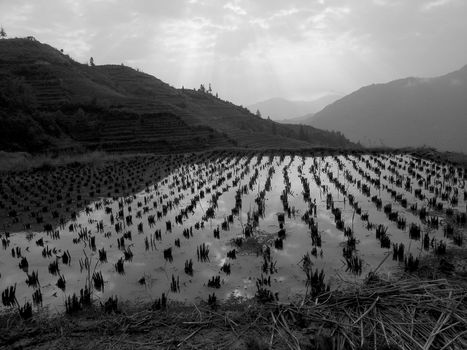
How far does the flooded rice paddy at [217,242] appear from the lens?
4543 millimetres

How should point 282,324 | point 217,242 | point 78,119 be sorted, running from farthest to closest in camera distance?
point 78,119 → point 217,242 → point 282,324

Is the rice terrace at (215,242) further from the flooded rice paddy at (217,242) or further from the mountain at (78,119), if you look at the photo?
the mountain at (78,119)

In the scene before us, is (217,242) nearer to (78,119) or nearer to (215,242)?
(215,242)

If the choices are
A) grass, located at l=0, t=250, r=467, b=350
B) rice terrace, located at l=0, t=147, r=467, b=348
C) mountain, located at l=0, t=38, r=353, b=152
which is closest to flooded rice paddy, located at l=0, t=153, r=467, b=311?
rice terrace, located at l=0, t=147, r=467, b=348

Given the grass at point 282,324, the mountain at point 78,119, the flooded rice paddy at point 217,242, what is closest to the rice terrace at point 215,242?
the flooded rice paddy at point 217,242

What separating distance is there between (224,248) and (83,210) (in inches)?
218

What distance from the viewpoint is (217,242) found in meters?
6.29

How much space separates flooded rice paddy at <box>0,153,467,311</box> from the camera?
454 centimetres

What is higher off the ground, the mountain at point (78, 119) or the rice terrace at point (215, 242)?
the mountain at point (78, 119)

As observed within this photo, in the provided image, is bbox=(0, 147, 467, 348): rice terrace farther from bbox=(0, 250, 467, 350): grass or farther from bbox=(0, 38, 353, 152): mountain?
bbox=(0, 38, 353, 152): mountain

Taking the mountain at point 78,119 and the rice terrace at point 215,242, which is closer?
the rice terrace at point 215,242

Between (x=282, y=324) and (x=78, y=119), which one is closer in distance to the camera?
(x=282, y=324)

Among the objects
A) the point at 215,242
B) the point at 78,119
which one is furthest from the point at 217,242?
the point at 78,119

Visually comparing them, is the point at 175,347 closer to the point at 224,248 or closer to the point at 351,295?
the point at 351,295
